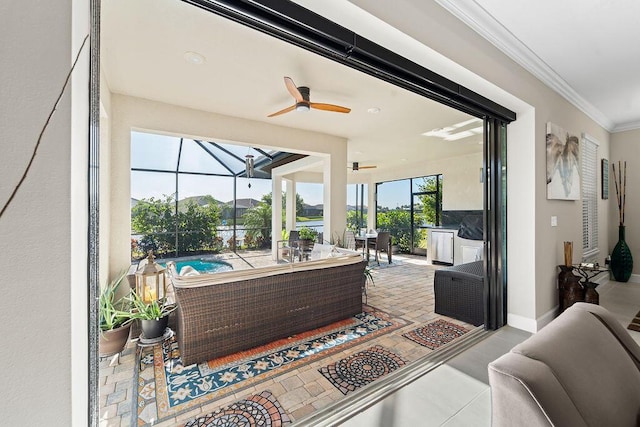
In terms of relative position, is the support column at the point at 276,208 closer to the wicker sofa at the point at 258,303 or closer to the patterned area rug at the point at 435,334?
the wicker sofa at the point at 258,303

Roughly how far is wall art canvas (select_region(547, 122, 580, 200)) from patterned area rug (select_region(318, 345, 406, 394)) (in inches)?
94.8

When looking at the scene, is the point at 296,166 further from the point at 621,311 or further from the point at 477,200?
the point at 621,311

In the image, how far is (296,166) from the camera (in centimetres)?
691

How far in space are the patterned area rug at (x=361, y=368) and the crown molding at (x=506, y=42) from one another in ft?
8.90

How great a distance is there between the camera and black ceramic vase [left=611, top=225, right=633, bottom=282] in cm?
475

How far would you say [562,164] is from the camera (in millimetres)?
3244

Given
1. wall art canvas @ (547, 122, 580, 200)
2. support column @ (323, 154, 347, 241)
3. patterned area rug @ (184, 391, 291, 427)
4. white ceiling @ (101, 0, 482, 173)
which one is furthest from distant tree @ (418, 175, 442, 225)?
patterned area rug @ (184, 391, 291, 427)

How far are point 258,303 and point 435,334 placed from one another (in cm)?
189

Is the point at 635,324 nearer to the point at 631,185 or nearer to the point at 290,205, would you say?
the point at 631,185

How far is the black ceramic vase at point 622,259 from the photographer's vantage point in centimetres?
475

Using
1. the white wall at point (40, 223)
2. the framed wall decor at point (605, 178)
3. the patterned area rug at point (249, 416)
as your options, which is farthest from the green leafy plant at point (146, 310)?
the framed wall decor at point (605, 178)

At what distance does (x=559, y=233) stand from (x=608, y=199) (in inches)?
112

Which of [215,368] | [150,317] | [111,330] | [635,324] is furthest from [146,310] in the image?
[635,324]

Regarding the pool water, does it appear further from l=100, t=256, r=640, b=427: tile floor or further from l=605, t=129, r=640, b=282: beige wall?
l=605, t=129, r=640, b=282: beige wall
